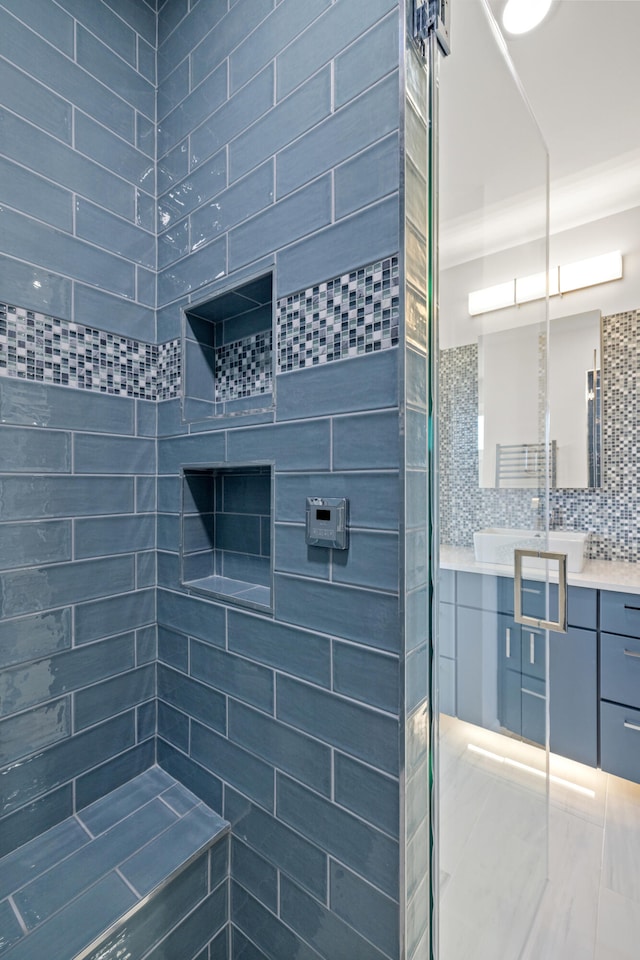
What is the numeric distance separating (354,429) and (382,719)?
0.58 meters

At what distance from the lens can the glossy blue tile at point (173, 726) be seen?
1.30 metres

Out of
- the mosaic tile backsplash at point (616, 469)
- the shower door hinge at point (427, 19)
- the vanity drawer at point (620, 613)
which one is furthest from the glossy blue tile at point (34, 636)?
the mosaic tile backsplash at point (616, 469)

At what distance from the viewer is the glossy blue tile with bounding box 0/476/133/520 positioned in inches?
43.1

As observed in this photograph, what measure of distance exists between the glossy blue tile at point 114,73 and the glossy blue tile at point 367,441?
1297 millimetres

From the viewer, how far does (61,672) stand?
3.86ft

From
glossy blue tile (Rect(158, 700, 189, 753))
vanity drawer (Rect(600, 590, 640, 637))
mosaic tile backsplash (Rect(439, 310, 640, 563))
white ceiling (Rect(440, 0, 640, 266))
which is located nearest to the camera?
white ceiling (Rect(440, 0, 640, 266))

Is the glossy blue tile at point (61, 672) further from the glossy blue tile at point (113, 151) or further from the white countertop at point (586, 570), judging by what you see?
the glossy blue tile at point (113, 151)

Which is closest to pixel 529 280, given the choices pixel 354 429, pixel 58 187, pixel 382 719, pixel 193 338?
pixel 354 429

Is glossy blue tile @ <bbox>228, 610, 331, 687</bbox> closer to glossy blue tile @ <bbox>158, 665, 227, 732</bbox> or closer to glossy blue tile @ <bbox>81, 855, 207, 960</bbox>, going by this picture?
glossy blue tile @ <bbox>158, 665, 227, 732</bbox>

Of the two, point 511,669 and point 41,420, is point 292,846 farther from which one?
point 41,420

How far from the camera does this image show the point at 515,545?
1.17 metres

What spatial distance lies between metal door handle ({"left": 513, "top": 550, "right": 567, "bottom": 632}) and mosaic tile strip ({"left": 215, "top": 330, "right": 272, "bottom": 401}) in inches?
35.2

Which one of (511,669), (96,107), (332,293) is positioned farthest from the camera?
(96,107)

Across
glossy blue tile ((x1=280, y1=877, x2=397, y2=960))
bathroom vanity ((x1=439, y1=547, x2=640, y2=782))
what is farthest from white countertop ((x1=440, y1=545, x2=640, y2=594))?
glossy blue tile ((x1=280, y1=877, x2=397, y2=960))
